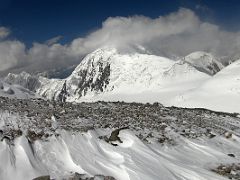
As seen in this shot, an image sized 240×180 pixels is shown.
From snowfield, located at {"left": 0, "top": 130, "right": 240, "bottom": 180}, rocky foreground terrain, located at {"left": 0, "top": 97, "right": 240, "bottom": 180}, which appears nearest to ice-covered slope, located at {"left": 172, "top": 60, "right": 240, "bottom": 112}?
rocky foreground terrain, located at {"left": 0, "top": 97, "right": 240, "bottom": 180}

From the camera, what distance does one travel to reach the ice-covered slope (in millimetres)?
150000

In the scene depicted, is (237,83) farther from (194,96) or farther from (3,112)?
(3,112)

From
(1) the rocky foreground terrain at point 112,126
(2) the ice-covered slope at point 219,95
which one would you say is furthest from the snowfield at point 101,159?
(2) the ice-covered slope at point 219,95

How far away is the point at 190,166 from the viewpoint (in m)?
18.3

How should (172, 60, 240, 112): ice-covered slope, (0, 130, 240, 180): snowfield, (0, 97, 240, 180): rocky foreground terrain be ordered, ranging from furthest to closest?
(172, 60, 240, 112): ice-covered slope, (0, 97, 240, 180): rocky foreground terrain, (0, 130, 240, 180): snowfield

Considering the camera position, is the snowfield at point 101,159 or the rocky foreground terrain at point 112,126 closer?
the snowfield at point 101,159

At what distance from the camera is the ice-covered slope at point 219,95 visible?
15000 centimetres

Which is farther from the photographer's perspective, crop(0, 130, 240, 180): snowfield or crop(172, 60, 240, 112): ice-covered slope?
crop(172, 60, 240, 112): ice-covered slope

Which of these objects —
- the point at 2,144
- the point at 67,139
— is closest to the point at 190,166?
the point at 67,139

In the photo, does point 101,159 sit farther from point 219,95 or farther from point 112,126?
point 219,95

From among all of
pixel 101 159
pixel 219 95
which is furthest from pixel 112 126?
pixel 219 95

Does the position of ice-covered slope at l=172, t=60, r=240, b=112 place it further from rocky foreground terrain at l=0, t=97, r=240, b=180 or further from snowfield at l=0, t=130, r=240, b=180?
snowfield at l=0, t=130, r=240, b=180

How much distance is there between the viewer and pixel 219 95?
166000 millimetres

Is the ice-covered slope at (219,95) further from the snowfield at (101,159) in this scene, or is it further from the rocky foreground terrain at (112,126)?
the snowfield at (101,159)
